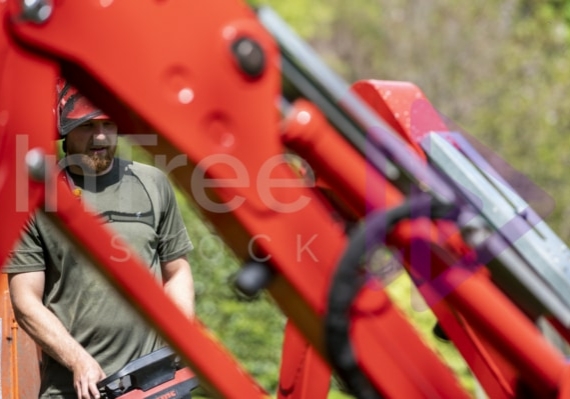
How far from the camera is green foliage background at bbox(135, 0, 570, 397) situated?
28.1ft

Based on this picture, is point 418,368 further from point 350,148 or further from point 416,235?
point 350,148

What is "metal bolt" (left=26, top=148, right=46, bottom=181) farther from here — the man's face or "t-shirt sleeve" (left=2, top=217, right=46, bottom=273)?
"t-shirt sleeve" (left=2, top=217, right=46, bottom=273)

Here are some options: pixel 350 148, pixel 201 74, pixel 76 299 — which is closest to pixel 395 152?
pixel 350 148

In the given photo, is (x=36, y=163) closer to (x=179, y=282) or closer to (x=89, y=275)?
(x=89, y=275)

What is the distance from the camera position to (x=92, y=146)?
15.3ft

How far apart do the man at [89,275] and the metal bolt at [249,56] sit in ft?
6.35

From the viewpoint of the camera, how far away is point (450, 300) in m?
2.91

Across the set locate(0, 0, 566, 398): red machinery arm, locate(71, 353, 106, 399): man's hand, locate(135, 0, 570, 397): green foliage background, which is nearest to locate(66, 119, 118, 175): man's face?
locate(71, 353, 106, 399): man's hand

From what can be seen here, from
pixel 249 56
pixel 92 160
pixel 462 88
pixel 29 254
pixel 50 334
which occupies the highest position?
pixel 462 88

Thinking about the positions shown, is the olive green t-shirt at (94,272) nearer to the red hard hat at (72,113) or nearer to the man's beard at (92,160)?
the man's beard at (92,160)

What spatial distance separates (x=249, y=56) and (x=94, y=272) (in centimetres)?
235

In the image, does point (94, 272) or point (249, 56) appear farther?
point (94, 272)

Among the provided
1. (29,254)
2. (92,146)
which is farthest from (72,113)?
(29,254)

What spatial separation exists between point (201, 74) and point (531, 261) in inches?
41.7
